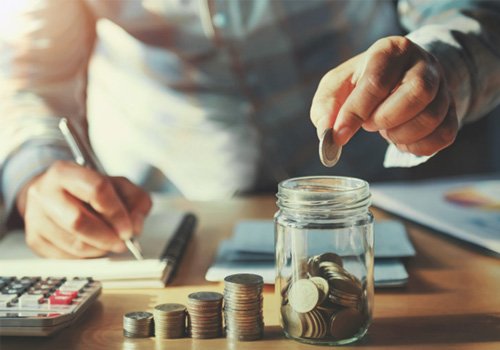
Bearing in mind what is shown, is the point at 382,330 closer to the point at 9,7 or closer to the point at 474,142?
the point at 9,7

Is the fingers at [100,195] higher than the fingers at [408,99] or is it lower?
lower

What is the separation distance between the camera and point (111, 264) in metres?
0.91

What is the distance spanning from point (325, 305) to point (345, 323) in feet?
0.08

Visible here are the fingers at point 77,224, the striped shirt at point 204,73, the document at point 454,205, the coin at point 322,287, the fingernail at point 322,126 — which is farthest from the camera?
the striped shirt at point 204,73

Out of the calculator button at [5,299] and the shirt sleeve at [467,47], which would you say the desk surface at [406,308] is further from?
the shirt sleeve at [467,47]

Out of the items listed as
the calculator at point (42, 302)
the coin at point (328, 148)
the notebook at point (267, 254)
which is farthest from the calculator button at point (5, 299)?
the coin at point (328, 148)

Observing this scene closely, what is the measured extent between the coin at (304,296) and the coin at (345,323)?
24 mm

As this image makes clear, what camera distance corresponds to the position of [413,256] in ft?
3.20

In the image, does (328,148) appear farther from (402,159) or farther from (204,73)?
(204,73)

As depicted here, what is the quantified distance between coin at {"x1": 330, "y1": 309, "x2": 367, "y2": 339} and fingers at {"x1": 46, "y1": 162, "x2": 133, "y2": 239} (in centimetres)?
35

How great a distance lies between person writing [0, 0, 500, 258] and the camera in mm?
1102

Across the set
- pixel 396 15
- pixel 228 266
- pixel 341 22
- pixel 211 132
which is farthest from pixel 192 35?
pixel 228 266

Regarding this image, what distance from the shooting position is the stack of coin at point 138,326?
28.3 inches

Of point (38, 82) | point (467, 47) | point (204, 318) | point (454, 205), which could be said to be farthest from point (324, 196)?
point (38, 82)
